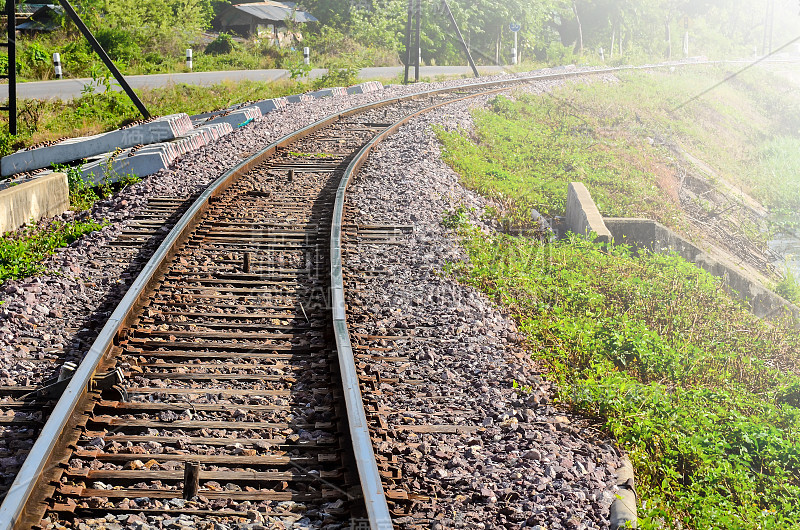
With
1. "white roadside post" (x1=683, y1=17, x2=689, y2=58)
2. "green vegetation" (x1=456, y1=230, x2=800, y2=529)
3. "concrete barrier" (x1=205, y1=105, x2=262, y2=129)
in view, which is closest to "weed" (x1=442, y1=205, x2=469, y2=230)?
"green vegetation" (x1=456, y1=230, x2=800, y2=529)

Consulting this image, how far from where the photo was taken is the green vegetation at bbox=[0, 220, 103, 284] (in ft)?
20.9

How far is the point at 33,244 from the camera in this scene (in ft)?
23.1

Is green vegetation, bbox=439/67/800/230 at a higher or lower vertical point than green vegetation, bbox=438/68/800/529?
higher

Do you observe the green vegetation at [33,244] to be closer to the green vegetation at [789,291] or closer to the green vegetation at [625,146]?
the green vegetation at [625,146]

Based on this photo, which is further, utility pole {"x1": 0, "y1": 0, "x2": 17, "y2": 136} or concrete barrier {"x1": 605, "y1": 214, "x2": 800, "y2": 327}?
utility pole {"x1": 0, "y1": 0, "x2": 17, "y2": 136}

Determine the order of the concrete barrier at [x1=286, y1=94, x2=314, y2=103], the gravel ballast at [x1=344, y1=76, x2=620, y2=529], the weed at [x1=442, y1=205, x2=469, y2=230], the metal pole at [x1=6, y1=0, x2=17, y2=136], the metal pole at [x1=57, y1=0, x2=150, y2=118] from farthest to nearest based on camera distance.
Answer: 1. the concrete barrier at [x1=286, y1=94, x2=314, y2=103]
2. the metal pole at [x1=57, y1=0, x2=150, y2=118]
3. the metal pole at [x1=6, y1=0, x2=17, y2=136]
4. the weed at [x1=442, y1=205, x2=469, y2=230]
5. the gravel ballast at [x1=344, y1=76, x2=620, y2=529]

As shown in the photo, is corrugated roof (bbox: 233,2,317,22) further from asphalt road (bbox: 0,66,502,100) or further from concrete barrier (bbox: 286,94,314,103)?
concrete barrier (bbox: 286,94,314,103)

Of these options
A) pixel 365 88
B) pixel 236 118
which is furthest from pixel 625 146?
pixel 236 118

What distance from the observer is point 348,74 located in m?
22.9

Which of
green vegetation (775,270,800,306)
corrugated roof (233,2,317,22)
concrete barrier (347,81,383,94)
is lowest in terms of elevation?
green vegetation (775,270,800,306)

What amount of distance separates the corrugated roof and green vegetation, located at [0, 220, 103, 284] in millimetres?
34291

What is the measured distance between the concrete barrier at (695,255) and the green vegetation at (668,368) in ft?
3.02

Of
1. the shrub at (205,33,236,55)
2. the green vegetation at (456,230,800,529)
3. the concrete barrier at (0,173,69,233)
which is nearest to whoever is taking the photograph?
the green vegetation at (456,230,800,529)

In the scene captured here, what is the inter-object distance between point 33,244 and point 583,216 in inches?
253
